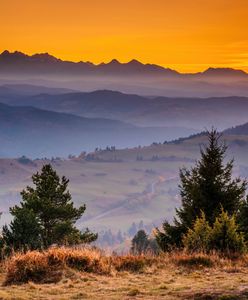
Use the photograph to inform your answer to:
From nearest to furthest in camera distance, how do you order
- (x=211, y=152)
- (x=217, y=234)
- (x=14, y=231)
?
1. (x=217, y=234)
2. (x=14, y=231)
3. (x=211, y=152)

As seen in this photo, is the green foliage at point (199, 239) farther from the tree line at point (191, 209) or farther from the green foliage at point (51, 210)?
the green foliage at point (51, 210)

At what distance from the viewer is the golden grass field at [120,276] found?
13.4 meters

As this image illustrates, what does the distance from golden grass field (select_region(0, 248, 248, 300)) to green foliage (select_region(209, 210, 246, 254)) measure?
5.35ft

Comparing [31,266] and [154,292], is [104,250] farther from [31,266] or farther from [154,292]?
[154,292]

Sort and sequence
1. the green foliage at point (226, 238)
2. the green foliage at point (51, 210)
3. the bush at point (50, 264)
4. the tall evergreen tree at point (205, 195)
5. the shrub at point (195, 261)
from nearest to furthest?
1. the bush at point (50, 264)
2. the shrub at point (195, 261)
3. the green foliage at point (226, 238)
4. the tall evergreen tree at point (205, 195)
5. the green foliage at point (51, 210)

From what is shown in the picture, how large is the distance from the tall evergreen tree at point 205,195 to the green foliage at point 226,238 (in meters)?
8.99

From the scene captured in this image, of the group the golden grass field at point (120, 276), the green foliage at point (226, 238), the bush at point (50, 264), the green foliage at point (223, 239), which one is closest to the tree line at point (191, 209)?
the green foliage at point (223, 239)

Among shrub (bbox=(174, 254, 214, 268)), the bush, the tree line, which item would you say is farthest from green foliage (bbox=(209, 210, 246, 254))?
the tree line

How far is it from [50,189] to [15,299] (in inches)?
1101

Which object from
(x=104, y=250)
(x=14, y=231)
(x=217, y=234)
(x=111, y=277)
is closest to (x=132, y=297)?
(x=111, y=277)

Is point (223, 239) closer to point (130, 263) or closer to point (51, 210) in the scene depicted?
point (130, 263)

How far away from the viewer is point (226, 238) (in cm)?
2116

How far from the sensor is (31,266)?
16.4m

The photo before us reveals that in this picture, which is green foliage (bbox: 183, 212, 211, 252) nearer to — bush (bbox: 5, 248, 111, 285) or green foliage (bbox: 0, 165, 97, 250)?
bush (bbox: 5, 248, 111, 285)
